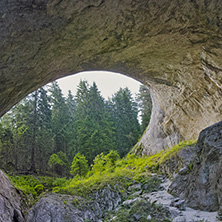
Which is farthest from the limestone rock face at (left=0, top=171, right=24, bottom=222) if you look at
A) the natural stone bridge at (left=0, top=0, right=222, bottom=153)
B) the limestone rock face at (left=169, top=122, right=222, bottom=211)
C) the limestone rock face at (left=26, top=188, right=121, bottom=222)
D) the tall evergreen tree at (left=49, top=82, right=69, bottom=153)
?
the tall evergreen tree at (left=49, top=82, right=69, bottom=153)

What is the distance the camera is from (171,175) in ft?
23.8

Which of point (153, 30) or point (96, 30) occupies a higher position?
point (96, 30)

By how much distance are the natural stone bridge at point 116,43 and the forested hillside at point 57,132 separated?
13.8 meters

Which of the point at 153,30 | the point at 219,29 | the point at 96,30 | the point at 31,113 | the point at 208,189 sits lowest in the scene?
the point at 208,189

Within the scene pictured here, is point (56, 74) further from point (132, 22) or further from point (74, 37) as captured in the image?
point (132, 22)

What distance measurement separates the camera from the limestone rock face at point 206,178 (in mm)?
4000

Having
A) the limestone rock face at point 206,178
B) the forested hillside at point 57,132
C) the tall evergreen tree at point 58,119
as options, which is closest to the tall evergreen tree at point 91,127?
the forested hillside at point 57,132

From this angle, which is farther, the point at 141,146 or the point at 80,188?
the point at 141,146

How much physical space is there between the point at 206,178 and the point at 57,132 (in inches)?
1048

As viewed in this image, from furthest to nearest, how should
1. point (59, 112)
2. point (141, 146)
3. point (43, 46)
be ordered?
1. point (59, 112)
2. point (141, 146)
3. point (43, 46)

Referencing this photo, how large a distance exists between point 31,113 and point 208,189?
22460mm

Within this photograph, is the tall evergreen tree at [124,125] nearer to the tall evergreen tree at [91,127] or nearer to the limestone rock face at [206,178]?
the tall evergreen tree at [91,127]

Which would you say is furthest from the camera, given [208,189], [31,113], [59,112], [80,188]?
[59,112]

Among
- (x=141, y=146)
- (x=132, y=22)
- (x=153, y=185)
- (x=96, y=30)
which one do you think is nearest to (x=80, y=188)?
(x=153, y=185)
